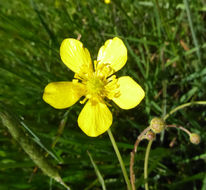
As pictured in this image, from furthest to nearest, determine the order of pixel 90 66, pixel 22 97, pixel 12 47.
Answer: pixel 12 47, pixel 22 97, pixel 90 66

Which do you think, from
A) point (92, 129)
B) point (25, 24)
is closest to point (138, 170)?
point (92, 129)

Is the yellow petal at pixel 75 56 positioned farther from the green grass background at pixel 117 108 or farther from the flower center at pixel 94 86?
the green grass background at pixel 117 108

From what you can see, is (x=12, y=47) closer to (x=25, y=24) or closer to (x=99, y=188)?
(x=25, y=24)

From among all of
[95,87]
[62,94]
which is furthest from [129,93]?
[62,94]

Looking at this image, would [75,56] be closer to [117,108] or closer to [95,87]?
[95,87]

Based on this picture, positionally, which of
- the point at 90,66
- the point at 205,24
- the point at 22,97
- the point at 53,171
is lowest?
the point at 53,171

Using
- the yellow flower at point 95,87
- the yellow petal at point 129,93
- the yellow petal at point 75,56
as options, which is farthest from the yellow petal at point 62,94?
the yellow petal at point 129,93

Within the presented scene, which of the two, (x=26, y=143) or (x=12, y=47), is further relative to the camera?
(x=12, y=47)
